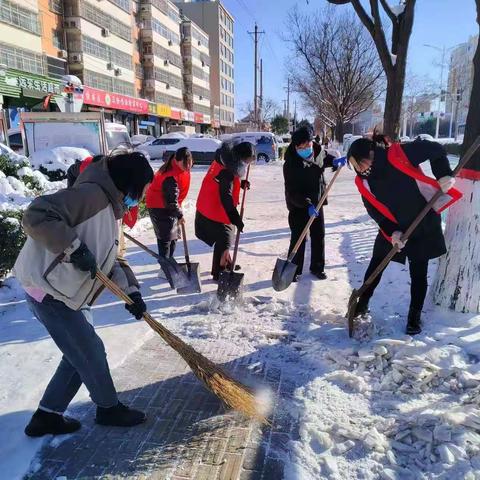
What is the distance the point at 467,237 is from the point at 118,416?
294cm

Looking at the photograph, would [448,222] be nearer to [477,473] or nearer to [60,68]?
[477,473]

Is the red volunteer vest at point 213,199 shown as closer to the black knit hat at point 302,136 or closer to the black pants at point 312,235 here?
the black knit hat at point 302,136

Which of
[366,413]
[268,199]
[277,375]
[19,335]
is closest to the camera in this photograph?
[366,413]

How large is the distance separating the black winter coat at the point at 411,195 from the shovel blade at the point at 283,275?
48.1 inches

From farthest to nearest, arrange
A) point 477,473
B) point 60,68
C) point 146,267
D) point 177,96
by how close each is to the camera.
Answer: point 177,96 < point 60,68 < point 146,267 < point 477,473

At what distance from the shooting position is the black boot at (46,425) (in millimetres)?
2500

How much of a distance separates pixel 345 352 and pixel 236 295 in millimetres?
1380

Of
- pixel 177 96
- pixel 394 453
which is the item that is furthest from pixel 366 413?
pixel 177 96

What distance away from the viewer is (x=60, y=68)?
30.9 metres

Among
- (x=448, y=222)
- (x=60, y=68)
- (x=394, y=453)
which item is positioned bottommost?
(x=394, y=453)

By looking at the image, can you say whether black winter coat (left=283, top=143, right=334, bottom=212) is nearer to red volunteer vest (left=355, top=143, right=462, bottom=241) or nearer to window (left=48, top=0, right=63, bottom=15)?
red volunteer vest (left=355, top=143, right=462, bottom=241)

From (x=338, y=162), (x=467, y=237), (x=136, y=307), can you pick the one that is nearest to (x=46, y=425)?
(x=136, y=307)

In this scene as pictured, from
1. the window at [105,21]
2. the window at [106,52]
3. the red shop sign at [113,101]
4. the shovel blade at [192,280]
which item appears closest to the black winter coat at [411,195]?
the shovel blade at [192,280]

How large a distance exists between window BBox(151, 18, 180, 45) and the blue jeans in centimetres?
Answer: 5080
